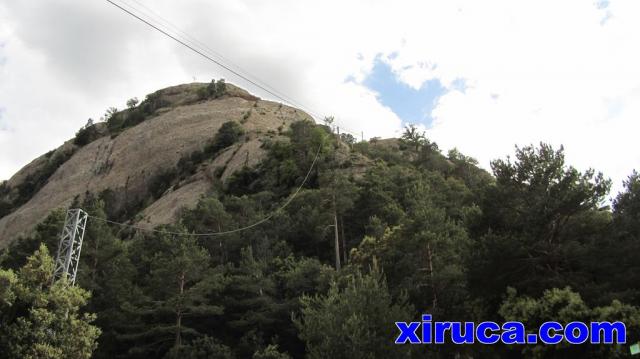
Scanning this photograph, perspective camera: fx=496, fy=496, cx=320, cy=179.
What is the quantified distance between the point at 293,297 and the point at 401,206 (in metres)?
12.3

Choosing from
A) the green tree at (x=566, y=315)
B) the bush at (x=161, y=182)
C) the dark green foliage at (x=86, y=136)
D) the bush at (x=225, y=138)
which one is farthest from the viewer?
the dark green foliage at (x=86, y=136)

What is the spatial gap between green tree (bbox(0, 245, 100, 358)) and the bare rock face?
30303 mm

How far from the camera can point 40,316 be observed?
68.4ft

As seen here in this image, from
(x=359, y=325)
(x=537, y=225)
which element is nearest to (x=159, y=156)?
(x=359, y=325)

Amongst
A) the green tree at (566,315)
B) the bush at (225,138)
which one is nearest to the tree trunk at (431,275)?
the green tree at (566,315)

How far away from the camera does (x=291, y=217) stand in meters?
40.6

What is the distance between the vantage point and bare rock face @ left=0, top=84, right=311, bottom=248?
2354 inches

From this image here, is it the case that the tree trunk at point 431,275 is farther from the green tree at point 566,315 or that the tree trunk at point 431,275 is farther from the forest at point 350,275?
the green tree at point 566,315

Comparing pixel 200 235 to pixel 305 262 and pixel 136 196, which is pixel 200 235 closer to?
pixel 305 262

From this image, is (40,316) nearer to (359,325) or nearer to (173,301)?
(173,301)

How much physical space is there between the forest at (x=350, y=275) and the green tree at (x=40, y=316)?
0.06 metres

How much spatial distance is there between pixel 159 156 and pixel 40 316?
2080 inches

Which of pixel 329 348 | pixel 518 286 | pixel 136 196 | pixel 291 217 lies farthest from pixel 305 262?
pixel 136 196

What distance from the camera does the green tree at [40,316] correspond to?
20.1 meters
